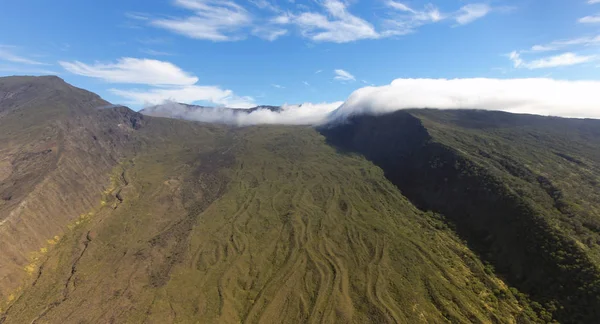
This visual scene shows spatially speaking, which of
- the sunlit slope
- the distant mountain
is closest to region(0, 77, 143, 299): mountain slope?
the distant mountain

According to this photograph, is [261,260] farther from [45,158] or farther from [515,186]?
[45,158]

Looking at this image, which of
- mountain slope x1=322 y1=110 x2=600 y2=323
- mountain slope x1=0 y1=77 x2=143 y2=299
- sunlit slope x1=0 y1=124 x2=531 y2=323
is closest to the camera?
sunlit slope x1=0 y1=124 x2=531 y2=323

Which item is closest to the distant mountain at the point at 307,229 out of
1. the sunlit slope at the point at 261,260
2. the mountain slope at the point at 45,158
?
the sunlit slope at the point at 261,260

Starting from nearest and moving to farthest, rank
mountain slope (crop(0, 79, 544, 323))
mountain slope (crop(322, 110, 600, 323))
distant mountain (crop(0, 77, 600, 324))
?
1. mountain slope (crop(0, 79, 544, 323))
2. distant mountain (crop(0, 77, 600, 324))
3. mountain slope (crop(322, 110, 600, 323))

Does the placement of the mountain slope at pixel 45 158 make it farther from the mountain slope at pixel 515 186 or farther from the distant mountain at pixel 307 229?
the mountain slope at pixel 515 186

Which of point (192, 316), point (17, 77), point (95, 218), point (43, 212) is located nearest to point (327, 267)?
point (192, 316)

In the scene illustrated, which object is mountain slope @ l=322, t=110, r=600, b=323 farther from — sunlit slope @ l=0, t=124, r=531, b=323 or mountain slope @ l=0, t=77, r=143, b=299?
mountain slope @ l=0, t=77, r=143, b=299
